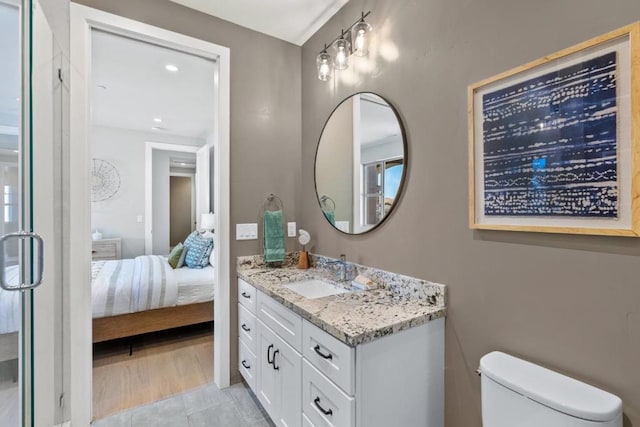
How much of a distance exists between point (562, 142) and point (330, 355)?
1139 millimetres

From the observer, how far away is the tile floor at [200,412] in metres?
1.83

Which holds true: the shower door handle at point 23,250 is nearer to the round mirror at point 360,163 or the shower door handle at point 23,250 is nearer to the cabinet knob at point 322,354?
the cabinet knob at point 322,354

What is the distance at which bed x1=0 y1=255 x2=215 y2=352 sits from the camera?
2607 millimetres

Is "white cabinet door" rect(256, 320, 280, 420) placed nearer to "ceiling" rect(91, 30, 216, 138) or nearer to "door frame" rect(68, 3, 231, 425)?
"door frame" rect(68, 3, 231, 425)

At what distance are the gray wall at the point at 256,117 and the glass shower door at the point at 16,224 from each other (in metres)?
0.94

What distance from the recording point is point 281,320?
158 centimetres

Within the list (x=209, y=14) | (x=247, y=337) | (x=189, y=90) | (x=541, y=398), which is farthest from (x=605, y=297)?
(x=189, y=90)

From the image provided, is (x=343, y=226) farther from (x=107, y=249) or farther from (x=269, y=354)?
(x=107, y=249)

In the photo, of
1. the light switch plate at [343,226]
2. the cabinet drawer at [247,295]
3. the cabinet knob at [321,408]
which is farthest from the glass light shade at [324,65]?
the cabinet knob at [321,408]

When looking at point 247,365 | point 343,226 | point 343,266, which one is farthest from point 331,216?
point 247,365

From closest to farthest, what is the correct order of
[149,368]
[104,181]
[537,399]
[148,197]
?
[537,399], [149,368], [104,181], [148,197]

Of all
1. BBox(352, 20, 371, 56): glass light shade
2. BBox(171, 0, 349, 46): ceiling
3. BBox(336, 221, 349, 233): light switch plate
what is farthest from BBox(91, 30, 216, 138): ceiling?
BBox(336, 221, 349, 233): light switch plate

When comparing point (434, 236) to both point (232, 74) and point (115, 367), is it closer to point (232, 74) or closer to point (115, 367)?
point (232, 74)

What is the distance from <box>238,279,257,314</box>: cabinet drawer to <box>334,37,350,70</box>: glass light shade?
1528 millimetres
